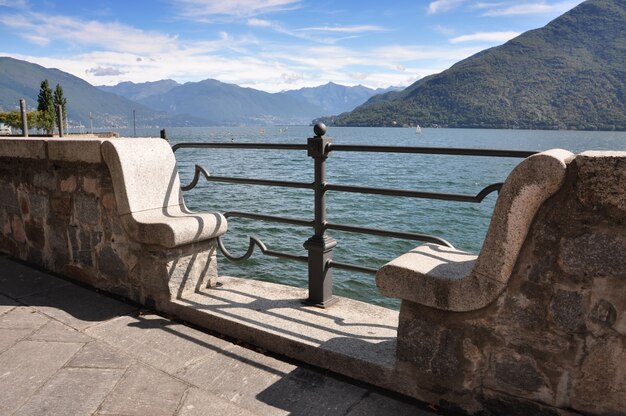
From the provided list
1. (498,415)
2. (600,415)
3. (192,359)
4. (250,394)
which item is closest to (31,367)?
(192,359)

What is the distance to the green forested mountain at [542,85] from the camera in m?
129

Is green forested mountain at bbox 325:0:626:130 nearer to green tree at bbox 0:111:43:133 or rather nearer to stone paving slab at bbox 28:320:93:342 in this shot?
green tree at bbox 0:111:43:133

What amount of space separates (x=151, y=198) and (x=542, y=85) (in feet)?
517

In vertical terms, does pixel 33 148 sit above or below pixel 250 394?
above

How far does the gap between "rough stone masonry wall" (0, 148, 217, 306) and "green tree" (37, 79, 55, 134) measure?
73.3m

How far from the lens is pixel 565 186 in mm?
2047

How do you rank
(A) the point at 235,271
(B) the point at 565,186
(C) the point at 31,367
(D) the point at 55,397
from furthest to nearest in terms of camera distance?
(A) the point at 235,271, (C) the point at 31,367, (D) the point at 55,397, (B) the point at 565,186

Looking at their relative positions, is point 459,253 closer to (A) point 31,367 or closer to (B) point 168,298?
(B) point 168,298

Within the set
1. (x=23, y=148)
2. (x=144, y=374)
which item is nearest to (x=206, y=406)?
(x=144, y=374)

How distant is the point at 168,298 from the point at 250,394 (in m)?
1.27

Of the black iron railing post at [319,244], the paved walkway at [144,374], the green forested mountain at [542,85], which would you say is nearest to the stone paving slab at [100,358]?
the paved walkway at [144,374]

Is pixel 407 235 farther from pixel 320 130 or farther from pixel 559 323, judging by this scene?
pixel 559 323

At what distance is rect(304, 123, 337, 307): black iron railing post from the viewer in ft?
11.2

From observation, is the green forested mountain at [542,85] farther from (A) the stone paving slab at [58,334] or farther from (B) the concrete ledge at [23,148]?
(A) the stone paving slab at [58,334]
